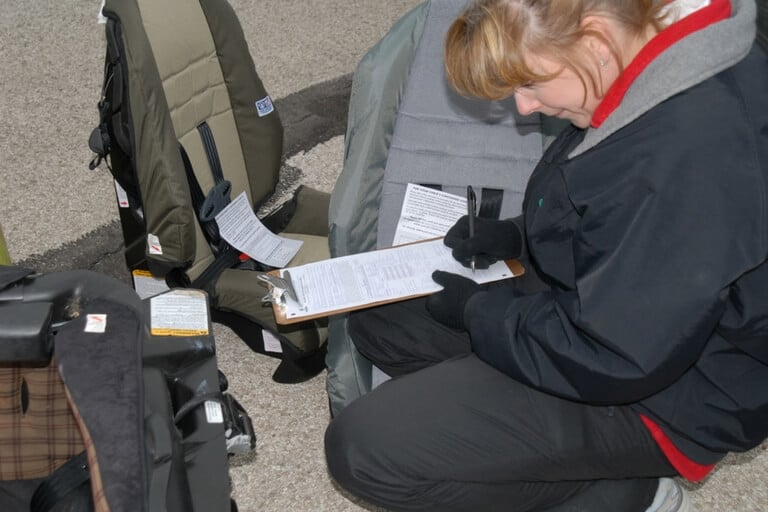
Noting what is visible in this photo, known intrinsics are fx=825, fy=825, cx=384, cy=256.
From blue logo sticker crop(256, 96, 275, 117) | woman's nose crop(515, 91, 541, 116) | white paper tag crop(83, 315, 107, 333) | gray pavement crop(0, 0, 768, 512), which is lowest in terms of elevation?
gray pavement crop(0, 0, 768, 512)

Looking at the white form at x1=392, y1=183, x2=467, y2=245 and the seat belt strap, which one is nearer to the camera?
the seat belt strap

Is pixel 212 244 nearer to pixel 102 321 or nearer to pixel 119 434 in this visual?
pixel 102 321

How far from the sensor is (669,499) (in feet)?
4.60

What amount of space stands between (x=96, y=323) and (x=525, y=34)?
63 centimetres

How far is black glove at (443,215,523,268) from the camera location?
1486mm

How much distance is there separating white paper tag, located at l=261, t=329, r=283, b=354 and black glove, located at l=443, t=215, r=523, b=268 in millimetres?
457

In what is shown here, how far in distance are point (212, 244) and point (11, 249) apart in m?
0.59

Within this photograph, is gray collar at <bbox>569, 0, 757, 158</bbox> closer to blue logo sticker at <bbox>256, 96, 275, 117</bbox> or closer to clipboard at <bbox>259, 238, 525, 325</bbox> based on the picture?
clipboard at <bbox>259, 238, 525, 325</bbox>

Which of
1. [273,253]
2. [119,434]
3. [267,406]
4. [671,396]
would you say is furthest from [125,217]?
[671,396]

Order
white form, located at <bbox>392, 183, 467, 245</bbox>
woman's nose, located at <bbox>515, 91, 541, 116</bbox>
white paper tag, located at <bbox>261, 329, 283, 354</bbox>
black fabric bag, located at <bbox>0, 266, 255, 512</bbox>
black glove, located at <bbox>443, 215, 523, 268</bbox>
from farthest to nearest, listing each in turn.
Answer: white paper tag, located at <bbox>261, 329, 283, 354</bbox> → white form, located at <bbox>392, 183, 467, 245</bbox> → black glove, located at <bbox>443, 215, 523, 268</bbox> → woman's nose, located at <bbox>515, 91, 541, 116</bbox> → black fabric bag, located at <bbox>0, 266, 255, 512</bbox>

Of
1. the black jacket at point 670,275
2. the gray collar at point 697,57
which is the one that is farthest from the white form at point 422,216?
the gray collar at point 697,57

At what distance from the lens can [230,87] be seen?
1.81m

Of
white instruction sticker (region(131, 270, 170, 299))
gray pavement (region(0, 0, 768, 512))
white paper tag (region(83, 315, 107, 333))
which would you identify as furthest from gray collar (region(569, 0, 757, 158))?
white instruction sticker (region(131, 270, 170, 299))

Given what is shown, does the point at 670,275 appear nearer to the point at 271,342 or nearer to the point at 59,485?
the point at 59,485
